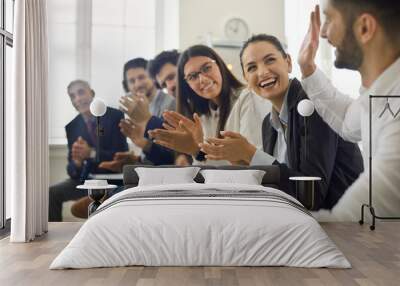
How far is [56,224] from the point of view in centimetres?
700

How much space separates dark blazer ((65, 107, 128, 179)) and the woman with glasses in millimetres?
458

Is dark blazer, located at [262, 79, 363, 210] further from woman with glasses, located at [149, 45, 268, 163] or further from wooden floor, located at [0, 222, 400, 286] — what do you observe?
wooden floor, located at [0, 222, 400, 286]

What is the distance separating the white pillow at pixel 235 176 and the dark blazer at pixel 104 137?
4.30 feet

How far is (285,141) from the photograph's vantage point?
281 inches

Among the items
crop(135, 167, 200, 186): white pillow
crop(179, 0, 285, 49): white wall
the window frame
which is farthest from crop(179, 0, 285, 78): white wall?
the window frame

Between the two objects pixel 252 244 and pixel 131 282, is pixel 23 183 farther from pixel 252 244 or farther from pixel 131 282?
pixel 252 244

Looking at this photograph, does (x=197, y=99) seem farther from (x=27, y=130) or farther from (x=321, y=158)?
(x=27, y=130)

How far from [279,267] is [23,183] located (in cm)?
286

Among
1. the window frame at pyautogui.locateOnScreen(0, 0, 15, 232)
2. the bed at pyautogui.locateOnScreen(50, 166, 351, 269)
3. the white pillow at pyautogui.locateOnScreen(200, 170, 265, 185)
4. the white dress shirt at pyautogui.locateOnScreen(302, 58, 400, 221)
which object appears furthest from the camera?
the white dress shirt at pyautogui.locateOnScreen(302, 58, 400, 221)

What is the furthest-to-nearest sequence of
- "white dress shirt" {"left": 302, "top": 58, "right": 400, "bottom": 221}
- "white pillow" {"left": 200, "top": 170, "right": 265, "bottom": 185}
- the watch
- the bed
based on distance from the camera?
the watch
"white dress shirt" {"left": 302, "top": 58, "right": 400, "bottom": 221}
"white pillow" {"left": 200, "top": 170, "right": 265, "bottom": 185}
the bed

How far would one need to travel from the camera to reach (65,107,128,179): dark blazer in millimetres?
7160

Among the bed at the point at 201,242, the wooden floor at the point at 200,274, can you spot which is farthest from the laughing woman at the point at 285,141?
the bed at the point at 201,242

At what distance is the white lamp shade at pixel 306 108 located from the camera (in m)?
6.82

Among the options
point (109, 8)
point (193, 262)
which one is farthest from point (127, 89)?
point (193, 262)
